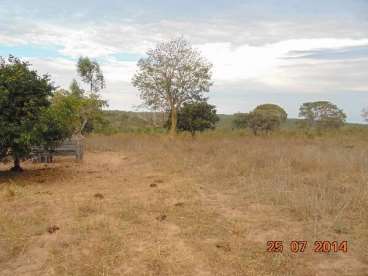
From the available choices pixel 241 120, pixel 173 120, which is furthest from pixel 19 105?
pixel 241 120

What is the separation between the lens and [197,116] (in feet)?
96.6

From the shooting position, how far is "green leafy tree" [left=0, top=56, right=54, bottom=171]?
9.81 m

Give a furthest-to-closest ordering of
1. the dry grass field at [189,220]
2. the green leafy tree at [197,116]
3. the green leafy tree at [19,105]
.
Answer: the green leafy tree at [197,116], the green leafy tree at [19,105], the dry grass field at [189,220]

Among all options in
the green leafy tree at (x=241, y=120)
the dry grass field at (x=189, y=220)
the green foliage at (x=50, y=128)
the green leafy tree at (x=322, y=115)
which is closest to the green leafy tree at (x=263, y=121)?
the green leafy tree at (x=241, y=120)

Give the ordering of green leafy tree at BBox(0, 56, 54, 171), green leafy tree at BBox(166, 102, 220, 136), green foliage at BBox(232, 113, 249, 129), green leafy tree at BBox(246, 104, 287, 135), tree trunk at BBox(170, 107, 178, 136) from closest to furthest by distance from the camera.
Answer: green leafy tree at BBox(0, 56, 54, 171) → tree trunk at BBox(170, 107, 178, 136) → green leafy tree at BBox(166, 102, 220, 136) → green leafy tree at BBox(246, 104, 287, 135) → green foliage at BBox(232, 113, 249, 129)

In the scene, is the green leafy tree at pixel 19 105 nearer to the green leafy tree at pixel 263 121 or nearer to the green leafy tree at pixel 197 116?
the green leafy tree at pixel 197 116

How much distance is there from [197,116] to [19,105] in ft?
64.7

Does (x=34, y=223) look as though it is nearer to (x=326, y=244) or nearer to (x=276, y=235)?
(x=276, y=235)

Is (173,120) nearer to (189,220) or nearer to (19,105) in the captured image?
(19,105)

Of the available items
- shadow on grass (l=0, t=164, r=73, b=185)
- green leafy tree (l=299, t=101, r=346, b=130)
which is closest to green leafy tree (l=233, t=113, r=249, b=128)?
green leafy tree (l=299, t=101, r=346, b=130)
